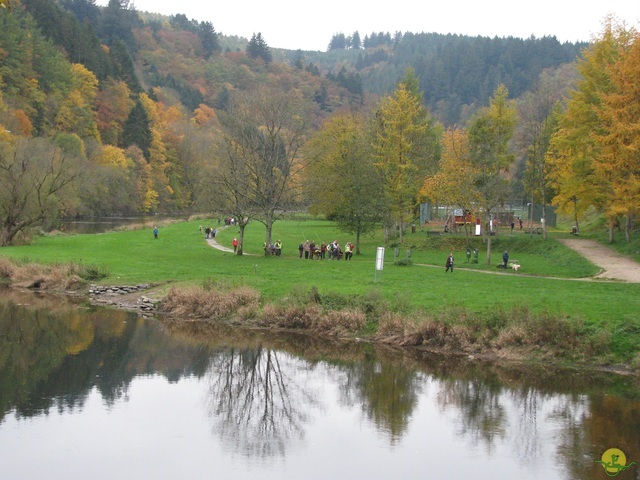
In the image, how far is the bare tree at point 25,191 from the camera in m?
53.9

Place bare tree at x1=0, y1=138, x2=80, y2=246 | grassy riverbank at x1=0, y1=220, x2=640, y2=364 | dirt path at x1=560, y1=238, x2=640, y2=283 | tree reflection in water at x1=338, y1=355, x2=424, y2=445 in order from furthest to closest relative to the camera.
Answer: bare tree at x1=0, y1=138, x2=80, y2=246, dirt path at x1=560, y1=238, x2=640, y2=283, grassy riverbank at x1=0, y1=220, x2=640, y2=364, tree reflection in water at x1=338, y1=355, x2=424, y2=445

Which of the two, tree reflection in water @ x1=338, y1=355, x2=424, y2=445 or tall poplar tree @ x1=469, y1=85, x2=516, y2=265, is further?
tall poplar tree @ x1=469, y1=85, x2=516, y2=265

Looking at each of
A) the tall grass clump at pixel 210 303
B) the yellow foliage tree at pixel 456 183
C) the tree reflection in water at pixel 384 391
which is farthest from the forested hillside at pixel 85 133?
the tree reflection in water at pixel 384 391

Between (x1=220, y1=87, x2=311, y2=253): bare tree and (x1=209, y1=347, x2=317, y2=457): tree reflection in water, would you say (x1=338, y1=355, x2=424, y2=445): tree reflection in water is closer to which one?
(x1=209, y1=347, x2=317, y2=457): tree reflection in water

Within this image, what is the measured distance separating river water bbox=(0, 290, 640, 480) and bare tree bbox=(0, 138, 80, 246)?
26.7 meters

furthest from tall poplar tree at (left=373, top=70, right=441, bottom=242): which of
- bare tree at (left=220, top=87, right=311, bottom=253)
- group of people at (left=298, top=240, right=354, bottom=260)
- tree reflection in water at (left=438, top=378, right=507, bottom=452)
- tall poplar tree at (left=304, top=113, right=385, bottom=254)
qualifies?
tree reflection in water at (left=438, top=378, right=507, bottom=452)

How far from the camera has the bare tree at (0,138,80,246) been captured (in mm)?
53906

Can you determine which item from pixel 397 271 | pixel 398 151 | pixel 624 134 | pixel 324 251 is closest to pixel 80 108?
pixel 398 151

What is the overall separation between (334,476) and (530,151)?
44768 mm

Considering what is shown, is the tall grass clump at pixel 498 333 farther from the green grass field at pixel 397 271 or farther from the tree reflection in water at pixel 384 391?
the tree reflection in water at pixel 384 391

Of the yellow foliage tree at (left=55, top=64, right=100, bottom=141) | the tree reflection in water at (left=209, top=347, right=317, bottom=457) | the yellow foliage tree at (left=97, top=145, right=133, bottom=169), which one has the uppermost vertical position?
the yellow foliage tree at (left=55, top=64, right=100, bottom=141)

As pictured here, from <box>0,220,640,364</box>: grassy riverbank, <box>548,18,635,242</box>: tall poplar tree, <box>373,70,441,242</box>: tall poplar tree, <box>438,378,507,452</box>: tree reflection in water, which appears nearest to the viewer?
<box>438,378,507,452</box>: tree reflection in water

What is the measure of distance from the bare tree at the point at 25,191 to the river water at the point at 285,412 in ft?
87.7

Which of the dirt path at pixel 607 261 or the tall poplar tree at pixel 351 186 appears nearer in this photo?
the dirt path at pixel 607 261
